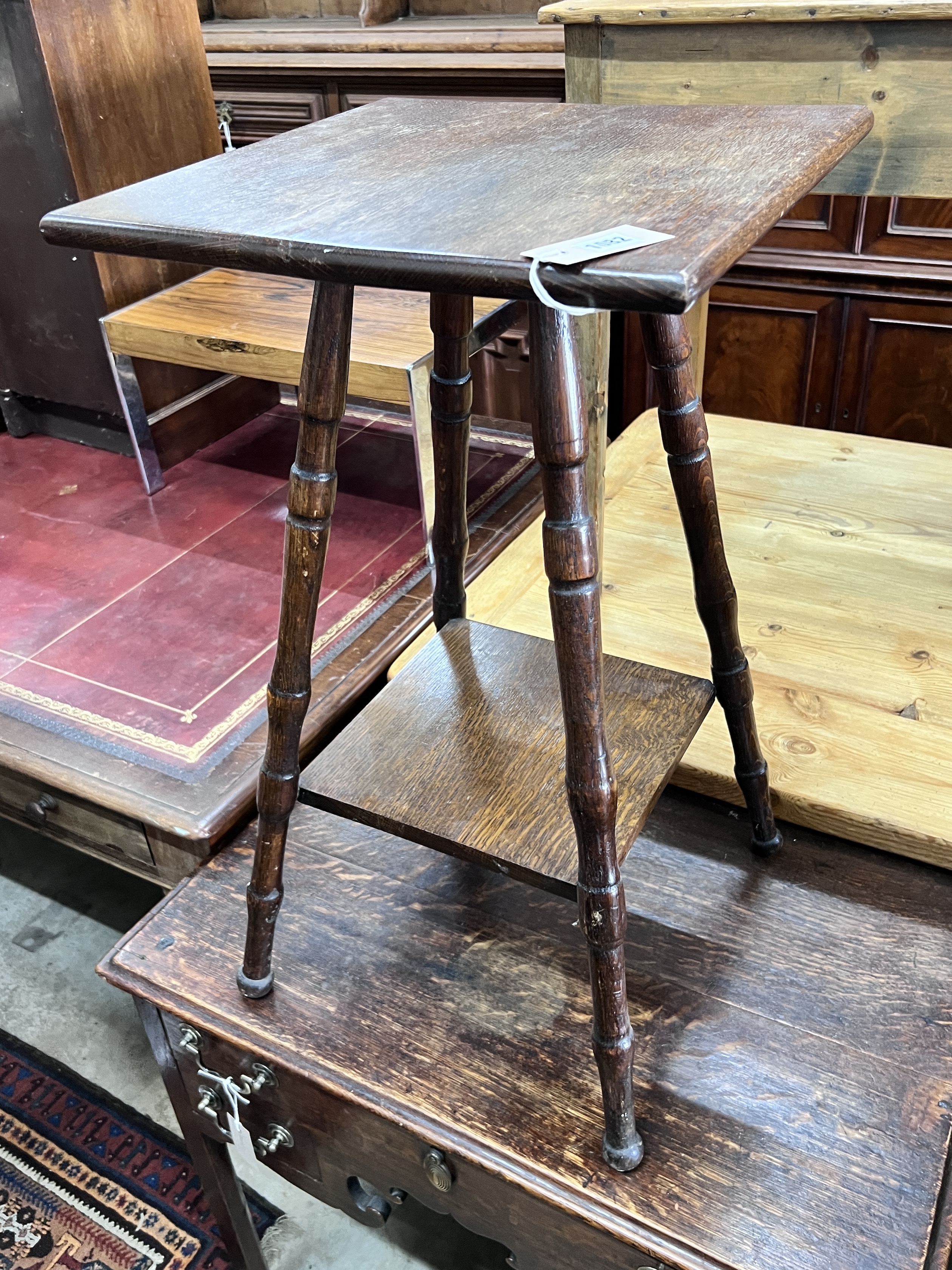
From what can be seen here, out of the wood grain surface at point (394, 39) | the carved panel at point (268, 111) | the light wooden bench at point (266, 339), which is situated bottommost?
the light wooden bench at point (266, 339)

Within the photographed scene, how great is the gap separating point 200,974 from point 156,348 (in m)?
0.85

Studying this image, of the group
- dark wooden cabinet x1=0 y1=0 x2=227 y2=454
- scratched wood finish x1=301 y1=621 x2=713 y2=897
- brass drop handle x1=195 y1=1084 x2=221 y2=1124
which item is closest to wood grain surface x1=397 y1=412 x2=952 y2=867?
scratched wood finish x1=301 y1=621 x2=713 y2=897

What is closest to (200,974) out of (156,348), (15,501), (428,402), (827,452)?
(428,402)

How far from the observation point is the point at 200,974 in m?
0.90

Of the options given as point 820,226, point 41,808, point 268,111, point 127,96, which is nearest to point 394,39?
point 268,111

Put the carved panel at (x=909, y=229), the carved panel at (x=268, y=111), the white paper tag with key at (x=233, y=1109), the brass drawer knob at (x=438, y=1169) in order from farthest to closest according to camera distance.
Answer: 1. the carved panel at (x=268, y=111)
2. the carved panel at (x=909, y=229)
3. the white paper tag with key at (x=233, y=1109)
4. the brass drawer knob at (x=438, y=1169)

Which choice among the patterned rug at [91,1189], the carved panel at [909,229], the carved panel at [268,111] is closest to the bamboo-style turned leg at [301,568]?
the patterned rug at [91,1189]

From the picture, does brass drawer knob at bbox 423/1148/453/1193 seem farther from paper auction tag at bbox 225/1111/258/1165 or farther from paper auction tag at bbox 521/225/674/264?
paper auction tag at bbox 521/225/674/264

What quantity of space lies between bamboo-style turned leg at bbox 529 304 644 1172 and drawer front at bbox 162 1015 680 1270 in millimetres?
94

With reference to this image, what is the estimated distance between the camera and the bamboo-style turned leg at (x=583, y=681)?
56 cm

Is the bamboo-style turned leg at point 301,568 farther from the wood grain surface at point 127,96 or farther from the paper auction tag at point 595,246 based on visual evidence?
the wood grain surface at point 127,96

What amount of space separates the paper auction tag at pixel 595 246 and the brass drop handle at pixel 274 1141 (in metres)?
0.77

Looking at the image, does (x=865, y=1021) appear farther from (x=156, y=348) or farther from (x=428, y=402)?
(x=156, y=348)

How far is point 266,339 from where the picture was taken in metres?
1.30
